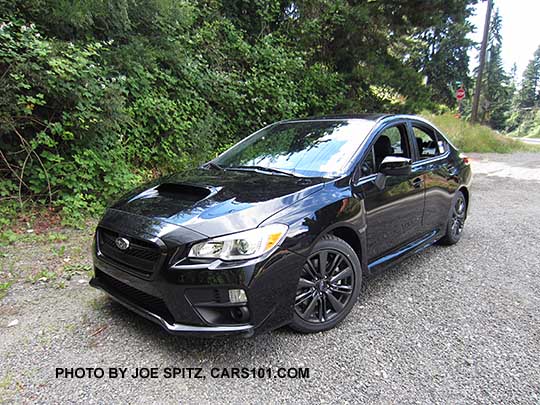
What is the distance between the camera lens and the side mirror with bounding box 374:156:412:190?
9.20ft

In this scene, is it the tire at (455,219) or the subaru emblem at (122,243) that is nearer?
the subaru emblem at (122,243)

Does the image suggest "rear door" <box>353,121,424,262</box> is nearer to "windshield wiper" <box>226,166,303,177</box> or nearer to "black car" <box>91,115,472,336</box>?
"black car" <box>91,115,472,336</box>

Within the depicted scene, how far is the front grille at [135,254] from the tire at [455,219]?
3279mm

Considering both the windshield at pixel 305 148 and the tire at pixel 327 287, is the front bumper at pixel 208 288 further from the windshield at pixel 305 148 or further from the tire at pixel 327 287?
the windshield at pixel 305 148

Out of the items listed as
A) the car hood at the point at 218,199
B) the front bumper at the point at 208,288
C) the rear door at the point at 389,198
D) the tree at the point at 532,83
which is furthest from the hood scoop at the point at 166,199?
the tree at the point at 532,83

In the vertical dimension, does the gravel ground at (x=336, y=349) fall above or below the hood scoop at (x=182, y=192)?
below

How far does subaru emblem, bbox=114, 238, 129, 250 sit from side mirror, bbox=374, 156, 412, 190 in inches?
74.0

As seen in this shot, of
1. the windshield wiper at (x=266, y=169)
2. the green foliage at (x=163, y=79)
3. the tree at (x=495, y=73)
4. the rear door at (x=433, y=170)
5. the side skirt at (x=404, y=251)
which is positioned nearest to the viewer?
the windshield wiper at (x=266, y=169)

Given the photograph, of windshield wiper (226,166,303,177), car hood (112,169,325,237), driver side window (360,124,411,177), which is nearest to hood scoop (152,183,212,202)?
car hood (112,169,325,237)

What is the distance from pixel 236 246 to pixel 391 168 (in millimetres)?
1509

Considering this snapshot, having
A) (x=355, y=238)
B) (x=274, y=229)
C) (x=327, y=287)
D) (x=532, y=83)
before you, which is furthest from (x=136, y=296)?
(x=532, y=83)

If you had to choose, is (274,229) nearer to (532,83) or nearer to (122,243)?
(122,243)

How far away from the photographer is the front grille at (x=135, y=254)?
81.0 inches

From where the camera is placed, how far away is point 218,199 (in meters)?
2.30
